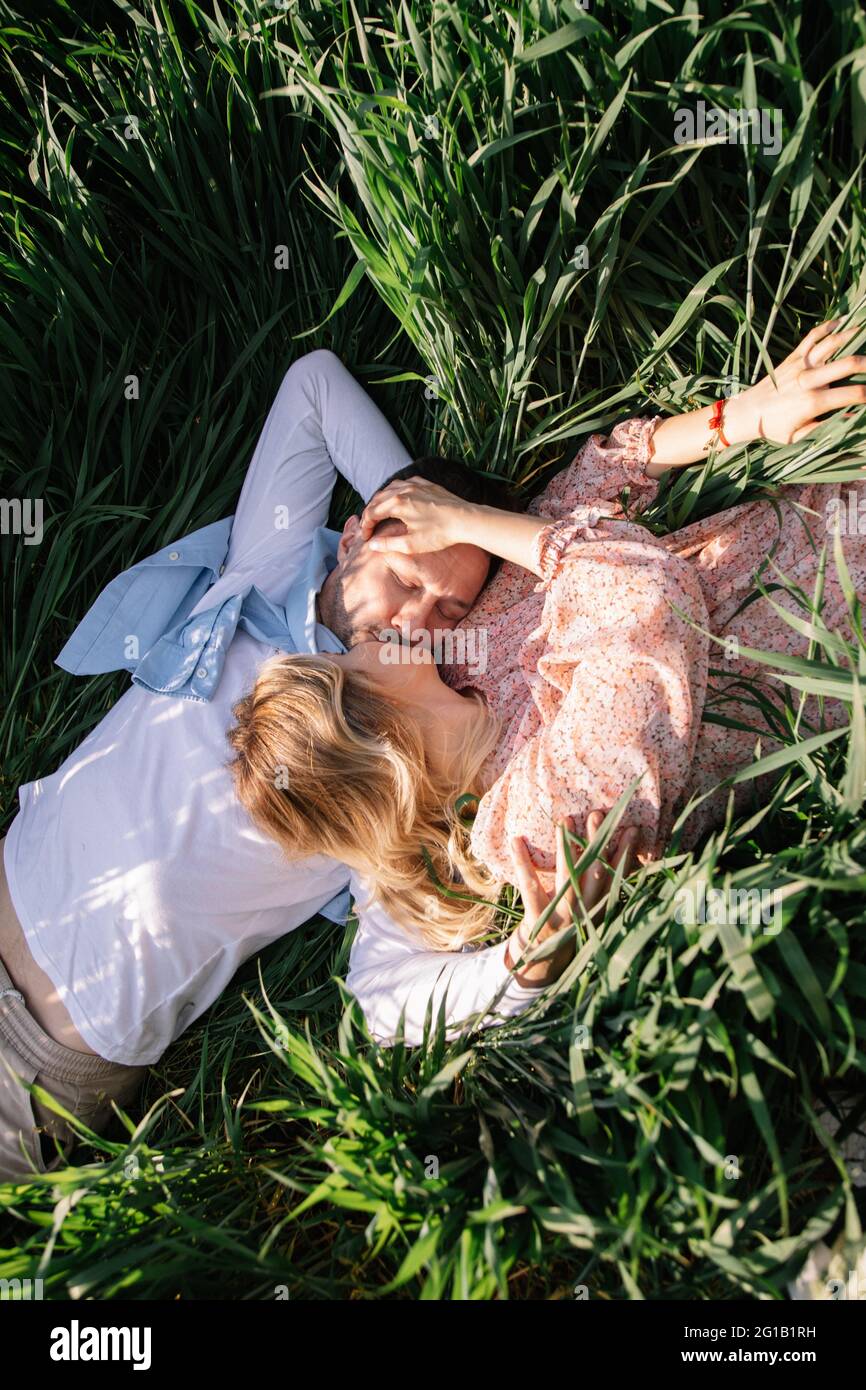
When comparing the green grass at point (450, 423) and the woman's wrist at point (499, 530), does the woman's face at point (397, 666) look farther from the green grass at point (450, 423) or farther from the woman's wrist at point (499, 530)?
the green grass at point (450, 423)

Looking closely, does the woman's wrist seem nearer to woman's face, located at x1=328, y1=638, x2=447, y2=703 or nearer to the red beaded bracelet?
woman's face, located at x1=328, y1=638, x2=447, y2=703

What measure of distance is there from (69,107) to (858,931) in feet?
7.01

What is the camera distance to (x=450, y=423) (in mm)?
1994

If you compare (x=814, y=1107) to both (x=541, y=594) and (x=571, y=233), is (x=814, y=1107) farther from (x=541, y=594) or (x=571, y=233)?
(x=571, y=233)

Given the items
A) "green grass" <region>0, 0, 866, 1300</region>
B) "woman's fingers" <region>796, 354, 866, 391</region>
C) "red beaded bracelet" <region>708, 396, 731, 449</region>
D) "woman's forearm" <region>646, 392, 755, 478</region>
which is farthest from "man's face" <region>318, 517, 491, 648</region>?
"woman's fingers" <region>796, 354, 866, 391</region>

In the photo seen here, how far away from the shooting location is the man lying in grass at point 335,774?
1601 millimetres

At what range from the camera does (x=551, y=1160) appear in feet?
4.22

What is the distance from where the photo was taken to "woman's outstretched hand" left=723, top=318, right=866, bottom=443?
157 centimetres

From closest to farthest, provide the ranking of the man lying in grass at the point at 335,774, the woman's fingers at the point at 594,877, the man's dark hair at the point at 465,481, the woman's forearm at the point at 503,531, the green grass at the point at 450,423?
the green grass at the point at 450,423
the woman's fingers at the point at 594,877
the man lying in grass at the point at 335,774
the woman's forearm at the point at 503,531
the man's dark hair at the point at 465,481

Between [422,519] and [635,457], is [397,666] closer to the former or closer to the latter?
[422,519]

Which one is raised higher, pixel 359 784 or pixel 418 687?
pixel 418 687

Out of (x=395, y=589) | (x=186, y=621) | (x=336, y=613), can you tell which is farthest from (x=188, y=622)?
(x=395, y=589)

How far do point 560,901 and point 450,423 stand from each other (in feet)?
3.45

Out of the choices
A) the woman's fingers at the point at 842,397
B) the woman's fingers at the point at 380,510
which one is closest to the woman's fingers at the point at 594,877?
the woman's fingers at the point at 380,510
